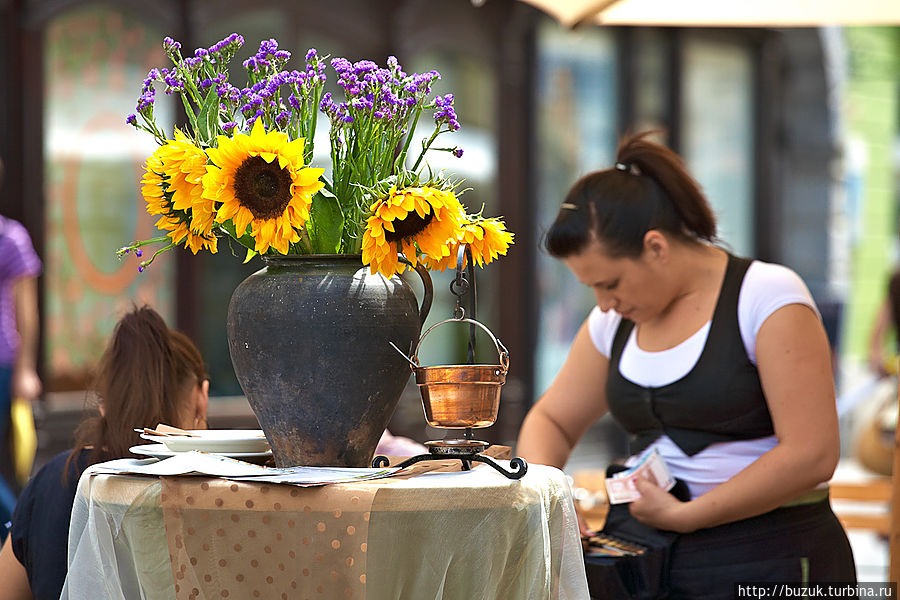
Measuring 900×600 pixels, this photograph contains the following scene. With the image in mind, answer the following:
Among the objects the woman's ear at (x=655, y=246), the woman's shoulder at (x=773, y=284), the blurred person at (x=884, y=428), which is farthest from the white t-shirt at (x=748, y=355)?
the blurred person at (x=884, y=428)

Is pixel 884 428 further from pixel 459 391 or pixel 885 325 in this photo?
pixel 459 391

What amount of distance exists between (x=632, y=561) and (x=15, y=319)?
3.22 metres

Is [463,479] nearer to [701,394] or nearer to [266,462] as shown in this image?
[266,462]

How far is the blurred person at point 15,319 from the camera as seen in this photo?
450 cm

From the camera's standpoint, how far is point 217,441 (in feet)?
5.87

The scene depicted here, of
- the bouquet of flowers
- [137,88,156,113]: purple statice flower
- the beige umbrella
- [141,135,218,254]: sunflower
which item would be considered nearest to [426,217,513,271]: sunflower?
the bouquet of flowers

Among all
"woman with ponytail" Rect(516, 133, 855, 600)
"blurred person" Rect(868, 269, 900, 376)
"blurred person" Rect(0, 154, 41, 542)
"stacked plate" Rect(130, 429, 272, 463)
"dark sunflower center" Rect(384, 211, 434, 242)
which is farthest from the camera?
"blurred person" Rect(868, 269, 900, 376)

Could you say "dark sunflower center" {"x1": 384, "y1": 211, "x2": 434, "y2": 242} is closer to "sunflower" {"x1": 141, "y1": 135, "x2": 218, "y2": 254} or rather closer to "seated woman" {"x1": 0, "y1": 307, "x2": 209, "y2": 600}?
"sunflower" {"x1": 141, "y1": 135, "x2": 218, "y2": 254}

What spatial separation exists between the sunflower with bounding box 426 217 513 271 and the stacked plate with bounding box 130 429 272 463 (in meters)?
0.39

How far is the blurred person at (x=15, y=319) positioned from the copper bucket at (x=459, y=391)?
322cm

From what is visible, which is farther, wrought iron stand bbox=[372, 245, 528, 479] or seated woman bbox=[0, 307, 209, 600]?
seated woman bbox=[0, 307, 209, 600]

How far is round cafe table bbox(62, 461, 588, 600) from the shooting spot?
1547 mm

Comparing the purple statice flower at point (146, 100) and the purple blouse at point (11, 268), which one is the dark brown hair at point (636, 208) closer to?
the purple statice flower at point (146, 100)

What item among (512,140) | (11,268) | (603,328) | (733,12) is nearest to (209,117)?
(603,328)
